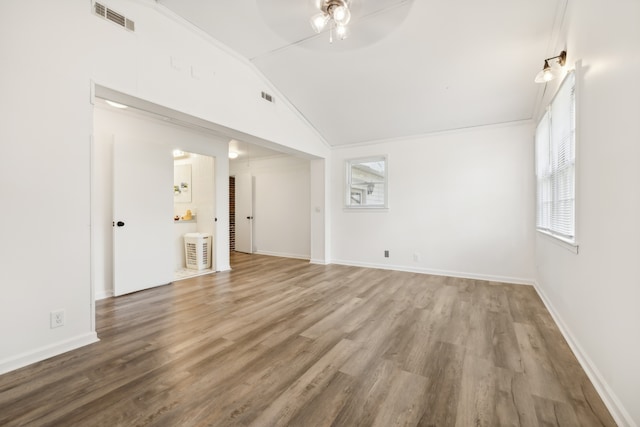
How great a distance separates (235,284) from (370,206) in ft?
9.57

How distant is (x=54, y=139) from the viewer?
2.11m

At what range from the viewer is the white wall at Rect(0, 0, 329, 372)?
1.92m

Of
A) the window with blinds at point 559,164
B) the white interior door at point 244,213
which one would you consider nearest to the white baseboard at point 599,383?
the window with blinds at point 559,164

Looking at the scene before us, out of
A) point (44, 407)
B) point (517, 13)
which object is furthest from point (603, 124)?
point (44, 407)

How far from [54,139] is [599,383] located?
4.16 metres

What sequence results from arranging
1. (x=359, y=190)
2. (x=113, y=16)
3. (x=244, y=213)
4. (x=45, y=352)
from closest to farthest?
(x=45, y=352), (x=113, y=16), (x=359, y=190), (x=244, y=213)

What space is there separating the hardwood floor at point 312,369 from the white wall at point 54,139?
36 centimetres

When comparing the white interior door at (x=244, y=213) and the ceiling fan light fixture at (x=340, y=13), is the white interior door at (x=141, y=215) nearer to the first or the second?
the white interior door at (x=244, y=213)

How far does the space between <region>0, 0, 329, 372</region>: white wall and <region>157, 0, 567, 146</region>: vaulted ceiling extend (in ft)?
2.65

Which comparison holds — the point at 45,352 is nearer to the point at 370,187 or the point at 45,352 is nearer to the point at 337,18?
the point at 337,18

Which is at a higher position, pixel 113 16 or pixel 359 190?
pixel 113 16

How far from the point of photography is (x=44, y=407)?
1559 mm

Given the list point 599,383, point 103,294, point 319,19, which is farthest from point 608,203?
point 103,294

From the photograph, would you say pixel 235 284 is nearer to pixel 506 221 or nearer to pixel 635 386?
pixel 635 386
